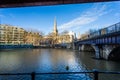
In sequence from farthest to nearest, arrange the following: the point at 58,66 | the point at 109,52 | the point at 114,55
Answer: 1. the point at 114,55
2. the point at 109,52
3. the point at 58,66

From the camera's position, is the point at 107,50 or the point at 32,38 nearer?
the point at 107,50

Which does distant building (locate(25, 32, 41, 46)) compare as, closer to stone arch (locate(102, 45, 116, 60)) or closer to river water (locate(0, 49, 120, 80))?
river water (locate(0, 49, 120, 80))

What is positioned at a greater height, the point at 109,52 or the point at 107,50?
the point at 107,50

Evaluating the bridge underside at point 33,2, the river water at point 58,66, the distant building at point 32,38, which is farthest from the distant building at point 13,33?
the bridge underside at point 33,2

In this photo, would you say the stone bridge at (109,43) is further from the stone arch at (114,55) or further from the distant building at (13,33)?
the distant building at (13,33)

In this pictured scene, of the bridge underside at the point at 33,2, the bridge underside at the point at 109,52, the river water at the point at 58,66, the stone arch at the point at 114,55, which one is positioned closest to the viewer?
the bridge underside at the point at 33,2

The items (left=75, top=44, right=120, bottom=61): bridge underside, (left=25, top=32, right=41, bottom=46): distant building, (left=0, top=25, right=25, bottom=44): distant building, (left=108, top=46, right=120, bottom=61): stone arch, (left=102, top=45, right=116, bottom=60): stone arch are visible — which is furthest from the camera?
(left=0, top=25, right=25, bottom=44): distant building

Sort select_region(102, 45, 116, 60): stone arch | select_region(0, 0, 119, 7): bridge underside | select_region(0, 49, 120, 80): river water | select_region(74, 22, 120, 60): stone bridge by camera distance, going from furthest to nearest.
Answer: select_region(102, 45, 116, 60): stone arch, select_region(74, 22, 120, 60): stone bridge, select_region(0, 49, 120, 80): river water, select_region(0, 0, 119, 7): bridge underside

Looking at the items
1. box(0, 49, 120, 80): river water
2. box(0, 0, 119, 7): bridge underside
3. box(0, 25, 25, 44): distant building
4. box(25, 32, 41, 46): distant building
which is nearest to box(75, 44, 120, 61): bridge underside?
box(0, 49, 120, 80): river water

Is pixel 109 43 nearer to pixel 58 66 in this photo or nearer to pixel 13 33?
pixel 58 66

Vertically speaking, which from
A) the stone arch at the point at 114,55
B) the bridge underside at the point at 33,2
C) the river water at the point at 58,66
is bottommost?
the river water at the point at 58,66

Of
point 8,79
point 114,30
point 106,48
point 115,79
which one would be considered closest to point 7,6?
point 8,79

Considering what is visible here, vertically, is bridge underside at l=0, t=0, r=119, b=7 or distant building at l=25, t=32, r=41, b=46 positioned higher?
distant building at l=25, t=32, r=41, b=46

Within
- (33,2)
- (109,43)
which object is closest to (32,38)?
(109,43)
